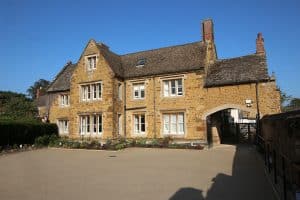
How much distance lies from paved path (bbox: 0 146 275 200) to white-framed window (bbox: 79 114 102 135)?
10976mm

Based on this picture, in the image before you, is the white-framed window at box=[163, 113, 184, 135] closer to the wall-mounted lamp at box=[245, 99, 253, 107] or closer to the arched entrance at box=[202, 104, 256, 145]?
the arched entrance at box=[202, 104, 256, 145]

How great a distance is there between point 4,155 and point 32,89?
323 feet

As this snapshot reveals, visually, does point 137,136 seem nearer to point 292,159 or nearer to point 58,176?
point 58,176

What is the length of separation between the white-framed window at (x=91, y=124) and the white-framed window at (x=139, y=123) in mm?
3340

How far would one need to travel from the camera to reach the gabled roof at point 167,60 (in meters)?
24.0

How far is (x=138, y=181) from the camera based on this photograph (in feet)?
33.2

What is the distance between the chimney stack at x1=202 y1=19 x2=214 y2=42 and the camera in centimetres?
2609

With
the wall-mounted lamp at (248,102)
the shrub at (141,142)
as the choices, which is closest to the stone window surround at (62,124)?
the shrub at (141,142)

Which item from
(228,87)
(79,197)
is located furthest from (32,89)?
(79,197)

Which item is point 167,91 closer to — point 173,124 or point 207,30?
point 173,124

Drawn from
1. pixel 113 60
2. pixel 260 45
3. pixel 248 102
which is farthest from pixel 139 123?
pixel 260 45

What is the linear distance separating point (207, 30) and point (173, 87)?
693 centimetres

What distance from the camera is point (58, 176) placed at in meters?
11.2

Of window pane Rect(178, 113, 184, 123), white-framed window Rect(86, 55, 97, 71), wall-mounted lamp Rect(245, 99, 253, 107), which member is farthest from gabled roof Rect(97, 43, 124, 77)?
wall-mounted lamp Rect(245, 99, 253, 107)
